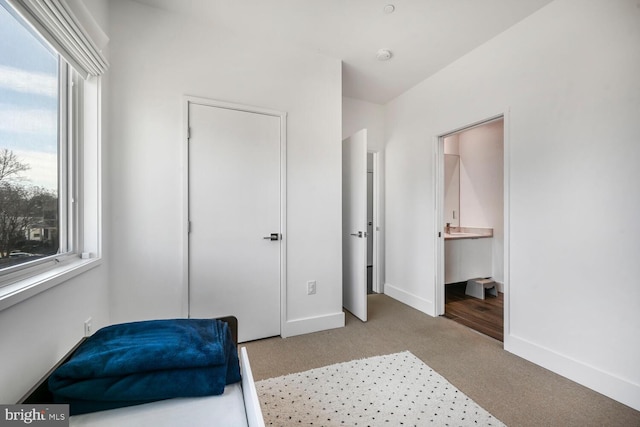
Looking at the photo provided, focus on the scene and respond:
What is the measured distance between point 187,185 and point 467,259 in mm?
3471

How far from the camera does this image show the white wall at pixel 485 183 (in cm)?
376

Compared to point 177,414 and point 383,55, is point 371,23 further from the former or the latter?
point 177,414

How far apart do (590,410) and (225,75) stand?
134 inches

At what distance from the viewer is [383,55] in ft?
8.77

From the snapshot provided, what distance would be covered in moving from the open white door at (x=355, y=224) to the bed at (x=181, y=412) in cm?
207

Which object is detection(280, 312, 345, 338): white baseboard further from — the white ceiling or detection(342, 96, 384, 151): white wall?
the white ceiling

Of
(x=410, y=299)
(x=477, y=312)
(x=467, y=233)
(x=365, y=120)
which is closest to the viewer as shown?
(x=477, y=312)

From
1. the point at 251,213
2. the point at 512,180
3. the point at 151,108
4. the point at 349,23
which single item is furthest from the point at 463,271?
the point at 151,108

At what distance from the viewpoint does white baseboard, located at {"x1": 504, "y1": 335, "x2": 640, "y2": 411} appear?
1616mm

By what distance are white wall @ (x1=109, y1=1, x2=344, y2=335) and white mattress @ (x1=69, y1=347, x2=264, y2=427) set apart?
141 cm

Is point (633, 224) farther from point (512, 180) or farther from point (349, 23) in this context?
point (349, 23)

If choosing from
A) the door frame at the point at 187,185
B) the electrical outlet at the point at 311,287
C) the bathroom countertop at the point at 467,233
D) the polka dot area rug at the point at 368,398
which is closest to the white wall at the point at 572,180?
the polka dot area rug at the point at 368,398

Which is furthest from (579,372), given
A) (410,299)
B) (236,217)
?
(236,217)

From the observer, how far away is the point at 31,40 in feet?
3.98
